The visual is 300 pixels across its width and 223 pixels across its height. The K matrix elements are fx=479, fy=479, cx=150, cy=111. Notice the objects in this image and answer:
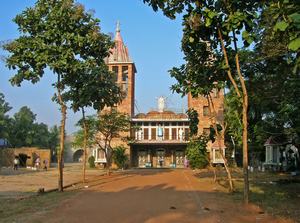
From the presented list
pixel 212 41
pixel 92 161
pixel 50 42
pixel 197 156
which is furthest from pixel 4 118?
pixel 212 41

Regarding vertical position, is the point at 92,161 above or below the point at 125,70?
below

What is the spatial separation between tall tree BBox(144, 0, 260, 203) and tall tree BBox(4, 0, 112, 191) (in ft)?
14.8

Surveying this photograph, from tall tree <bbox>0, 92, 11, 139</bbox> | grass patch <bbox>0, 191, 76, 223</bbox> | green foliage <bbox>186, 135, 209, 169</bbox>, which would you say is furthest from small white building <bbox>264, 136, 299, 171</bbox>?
tall tree <bbox>0, 92, 11, 139</bbox>

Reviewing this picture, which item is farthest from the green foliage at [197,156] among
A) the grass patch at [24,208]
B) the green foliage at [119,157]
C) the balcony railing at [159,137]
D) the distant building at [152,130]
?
the grass patch at [24,208]

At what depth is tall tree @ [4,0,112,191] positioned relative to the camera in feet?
66.5

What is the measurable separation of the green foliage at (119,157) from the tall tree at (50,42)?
31.9m

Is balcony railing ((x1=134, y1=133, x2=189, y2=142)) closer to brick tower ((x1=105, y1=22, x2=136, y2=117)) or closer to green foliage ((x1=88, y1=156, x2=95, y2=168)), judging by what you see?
brick tower ((x1=105, y1=22, x2=136, y2=117))

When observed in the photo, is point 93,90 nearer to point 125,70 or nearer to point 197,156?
point 197,156

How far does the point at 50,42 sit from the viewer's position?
20.6m

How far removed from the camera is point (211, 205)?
46.1 ft

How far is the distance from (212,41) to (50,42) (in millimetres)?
8046

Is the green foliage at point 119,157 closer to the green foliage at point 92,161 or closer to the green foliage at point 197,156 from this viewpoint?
the green foliage at point 92,161

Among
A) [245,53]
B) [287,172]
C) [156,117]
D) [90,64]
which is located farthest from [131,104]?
[245,53]

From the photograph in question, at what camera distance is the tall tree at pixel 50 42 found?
66.5 ft
